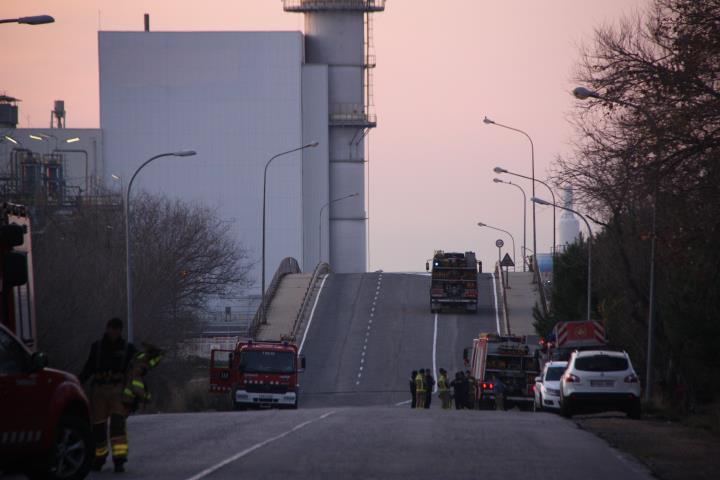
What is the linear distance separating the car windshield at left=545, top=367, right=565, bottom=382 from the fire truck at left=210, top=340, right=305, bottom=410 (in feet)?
31.1

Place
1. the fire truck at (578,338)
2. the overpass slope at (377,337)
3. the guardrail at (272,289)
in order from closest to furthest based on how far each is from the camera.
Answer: the fire truck at (578,338)
the overpass slope at (377,337)
the guardrail at (272,289)

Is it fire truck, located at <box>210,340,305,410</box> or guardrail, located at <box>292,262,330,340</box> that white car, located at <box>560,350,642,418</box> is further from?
guardrail, located at <box>292,262,330,340</box>

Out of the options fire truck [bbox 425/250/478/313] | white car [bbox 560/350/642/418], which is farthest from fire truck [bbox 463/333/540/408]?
fire truck [bbox 425/250/478/313]

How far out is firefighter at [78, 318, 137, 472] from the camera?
14508mm

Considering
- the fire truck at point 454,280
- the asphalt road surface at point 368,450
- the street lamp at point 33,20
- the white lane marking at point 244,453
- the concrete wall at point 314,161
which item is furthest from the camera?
the concrete wall at point 314,161

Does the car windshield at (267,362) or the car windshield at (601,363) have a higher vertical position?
the car windshield at (601,363)

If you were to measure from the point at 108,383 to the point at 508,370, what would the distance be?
30.7 meters

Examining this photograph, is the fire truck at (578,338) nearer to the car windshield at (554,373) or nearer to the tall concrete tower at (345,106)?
the car windshield at (554,373)

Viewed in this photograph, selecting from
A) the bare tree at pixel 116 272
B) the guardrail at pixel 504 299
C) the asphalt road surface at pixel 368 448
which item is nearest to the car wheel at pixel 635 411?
the asphalt road surface at pixel 368 448

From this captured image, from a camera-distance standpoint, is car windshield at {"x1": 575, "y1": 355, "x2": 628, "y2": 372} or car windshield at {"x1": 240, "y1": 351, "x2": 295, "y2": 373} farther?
car windshield at {"x1": 240, "y1": 351, "x2": 295, "y2": 373}

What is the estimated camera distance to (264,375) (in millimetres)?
40875

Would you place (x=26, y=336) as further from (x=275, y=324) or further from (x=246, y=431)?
(x=275, y=324)

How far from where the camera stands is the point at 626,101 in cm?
2214

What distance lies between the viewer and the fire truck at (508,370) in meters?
43.7
